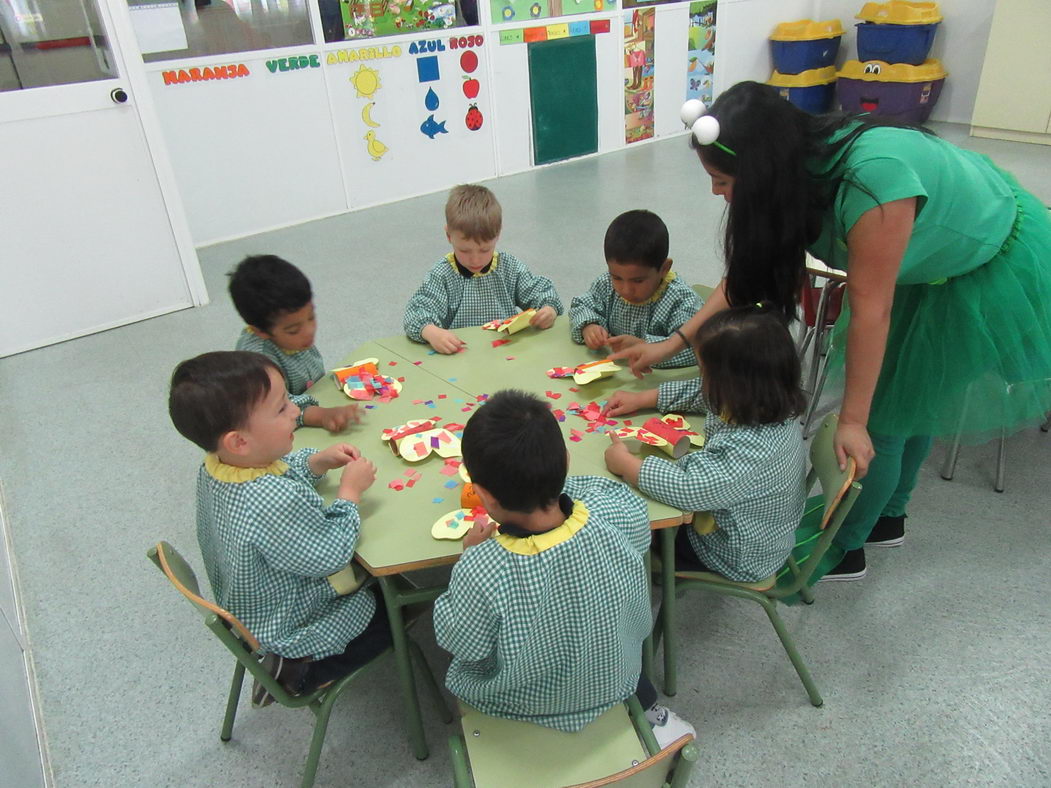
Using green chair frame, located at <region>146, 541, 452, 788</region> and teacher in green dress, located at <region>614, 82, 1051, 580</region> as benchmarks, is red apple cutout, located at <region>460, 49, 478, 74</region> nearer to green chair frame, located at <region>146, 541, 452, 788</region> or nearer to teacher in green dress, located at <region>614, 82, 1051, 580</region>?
teacher in green dress, located at <region>614, 82, 1051, 580</region>

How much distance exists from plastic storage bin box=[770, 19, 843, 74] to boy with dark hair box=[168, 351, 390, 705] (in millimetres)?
6704

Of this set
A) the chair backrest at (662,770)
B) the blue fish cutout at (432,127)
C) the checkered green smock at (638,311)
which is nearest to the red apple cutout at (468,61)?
the blue fish cutout at (432,127)

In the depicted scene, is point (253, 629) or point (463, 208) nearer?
point (253, 629)

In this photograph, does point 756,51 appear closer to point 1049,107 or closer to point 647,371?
point 1049,107

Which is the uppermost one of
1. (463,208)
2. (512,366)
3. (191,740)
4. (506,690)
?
(463,208)

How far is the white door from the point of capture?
3275 millimetres

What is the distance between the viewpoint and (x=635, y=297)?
1.97 metres

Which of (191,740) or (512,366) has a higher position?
(512,366)

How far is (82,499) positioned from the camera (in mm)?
2467

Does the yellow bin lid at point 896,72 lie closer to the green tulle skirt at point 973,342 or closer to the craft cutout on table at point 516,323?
the green tulle skirt at point 973,342

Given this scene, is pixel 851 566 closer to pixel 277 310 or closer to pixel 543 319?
pixel 543 319

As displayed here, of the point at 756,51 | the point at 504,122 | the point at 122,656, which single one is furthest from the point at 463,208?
the point at 756,51

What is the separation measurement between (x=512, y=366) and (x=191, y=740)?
1144 mm

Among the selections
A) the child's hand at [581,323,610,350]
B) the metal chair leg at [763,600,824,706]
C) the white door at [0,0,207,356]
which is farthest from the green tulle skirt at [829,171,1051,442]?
the white door at [0,0,207,356]
